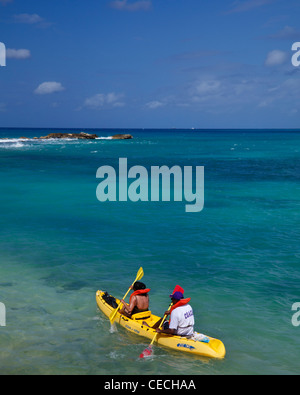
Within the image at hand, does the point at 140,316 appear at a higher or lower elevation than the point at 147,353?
higher

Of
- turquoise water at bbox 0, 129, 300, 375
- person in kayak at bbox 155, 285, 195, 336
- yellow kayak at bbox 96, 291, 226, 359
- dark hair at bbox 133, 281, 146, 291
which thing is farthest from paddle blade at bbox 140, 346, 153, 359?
dark hair at bbox 133, 281, 146, 291

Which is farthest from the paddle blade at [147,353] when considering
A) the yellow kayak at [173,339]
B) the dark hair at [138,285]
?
the dark hair at [138,285]

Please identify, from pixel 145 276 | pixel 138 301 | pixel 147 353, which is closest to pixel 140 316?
pixel 138 301

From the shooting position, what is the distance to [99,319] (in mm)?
12273

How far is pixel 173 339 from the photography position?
10477mm

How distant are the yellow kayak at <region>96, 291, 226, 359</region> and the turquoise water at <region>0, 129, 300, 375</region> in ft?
0.63

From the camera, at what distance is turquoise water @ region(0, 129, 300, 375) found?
33.8ft

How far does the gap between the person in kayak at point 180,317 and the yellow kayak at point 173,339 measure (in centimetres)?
15

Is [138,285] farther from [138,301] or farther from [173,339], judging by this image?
[173,339]

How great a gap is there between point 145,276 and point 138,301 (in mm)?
3831

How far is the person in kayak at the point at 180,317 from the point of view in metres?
10.4

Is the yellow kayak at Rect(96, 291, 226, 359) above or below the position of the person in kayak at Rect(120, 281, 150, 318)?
below

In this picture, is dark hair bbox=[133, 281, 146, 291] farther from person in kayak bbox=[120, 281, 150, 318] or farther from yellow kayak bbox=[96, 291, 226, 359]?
yellow kayak bbox=[96, 291, 226, 359]
